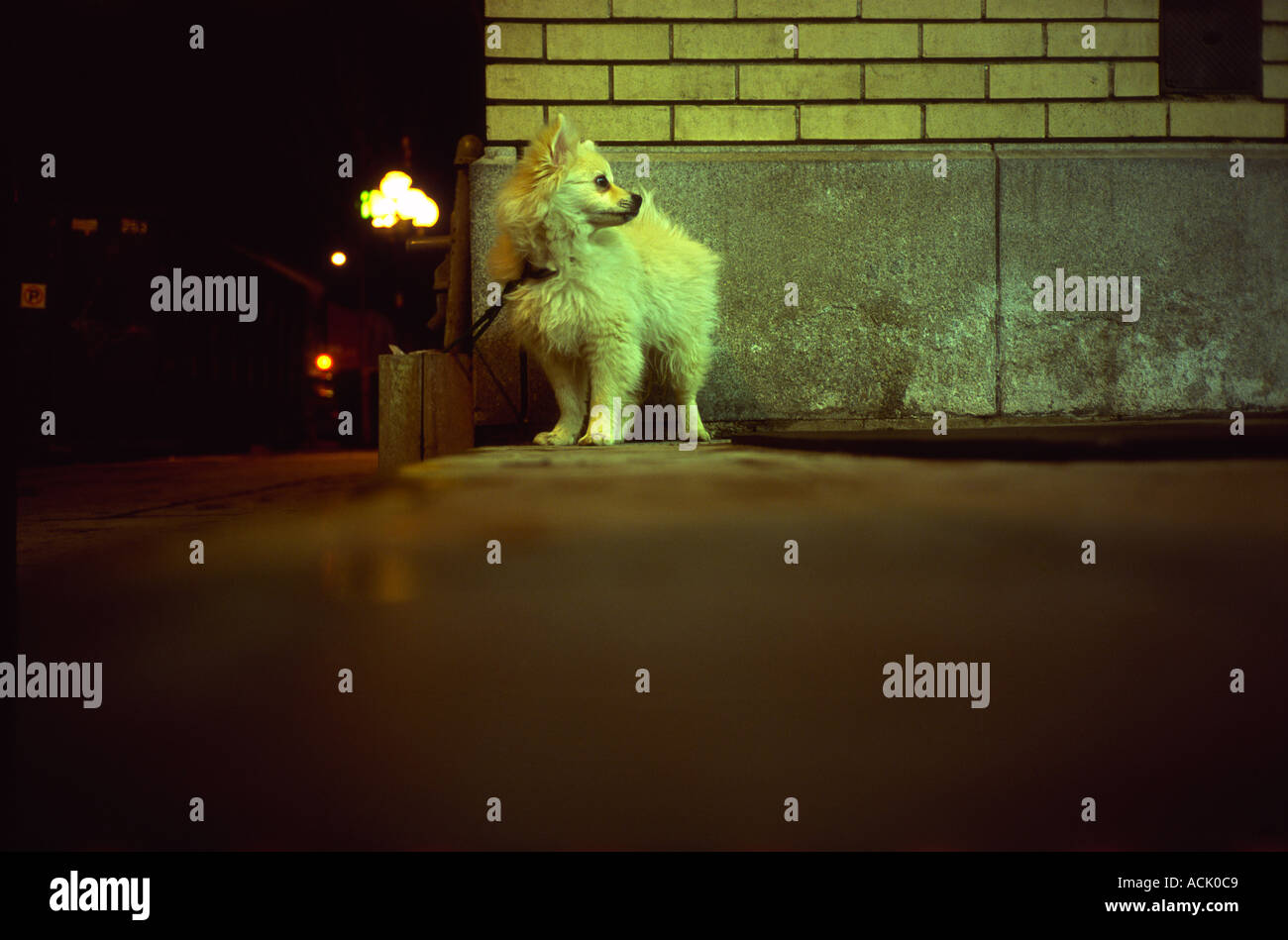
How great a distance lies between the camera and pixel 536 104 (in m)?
5.30

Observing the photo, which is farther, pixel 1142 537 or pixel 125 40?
pixel 125 40

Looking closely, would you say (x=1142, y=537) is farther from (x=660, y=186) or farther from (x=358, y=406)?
(x=358, y=406)

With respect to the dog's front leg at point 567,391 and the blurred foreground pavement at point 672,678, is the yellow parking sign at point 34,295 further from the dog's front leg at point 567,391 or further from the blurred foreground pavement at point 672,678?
the blurred foreground pavement at point 672,678

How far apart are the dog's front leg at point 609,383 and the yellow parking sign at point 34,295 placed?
9556 mm

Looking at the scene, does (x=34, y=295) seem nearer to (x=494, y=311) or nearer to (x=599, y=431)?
(x=494, y=311)

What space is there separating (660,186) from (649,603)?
4201 mm

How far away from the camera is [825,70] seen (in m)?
5.31

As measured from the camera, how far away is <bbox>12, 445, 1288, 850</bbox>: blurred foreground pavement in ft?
3.20

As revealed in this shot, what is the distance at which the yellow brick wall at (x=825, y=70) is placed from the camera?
5.27m

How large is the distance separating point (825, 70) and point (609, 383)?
2782mm

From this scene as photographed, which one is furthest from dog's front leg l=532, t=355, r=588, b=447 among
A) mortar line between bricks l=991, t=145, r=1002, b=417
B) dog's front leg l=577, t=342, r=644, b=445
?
mortar line between bricks l=991, t=145, r=1002, b=417

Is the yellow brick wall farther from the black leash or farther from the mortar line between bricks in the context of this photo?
the black leash

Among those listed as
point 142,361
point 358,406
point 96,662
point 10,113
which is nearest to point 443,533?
point 96,662

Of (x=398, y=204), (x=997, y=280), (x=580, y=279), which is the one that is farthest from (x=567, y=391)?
(x=398, y=204)
